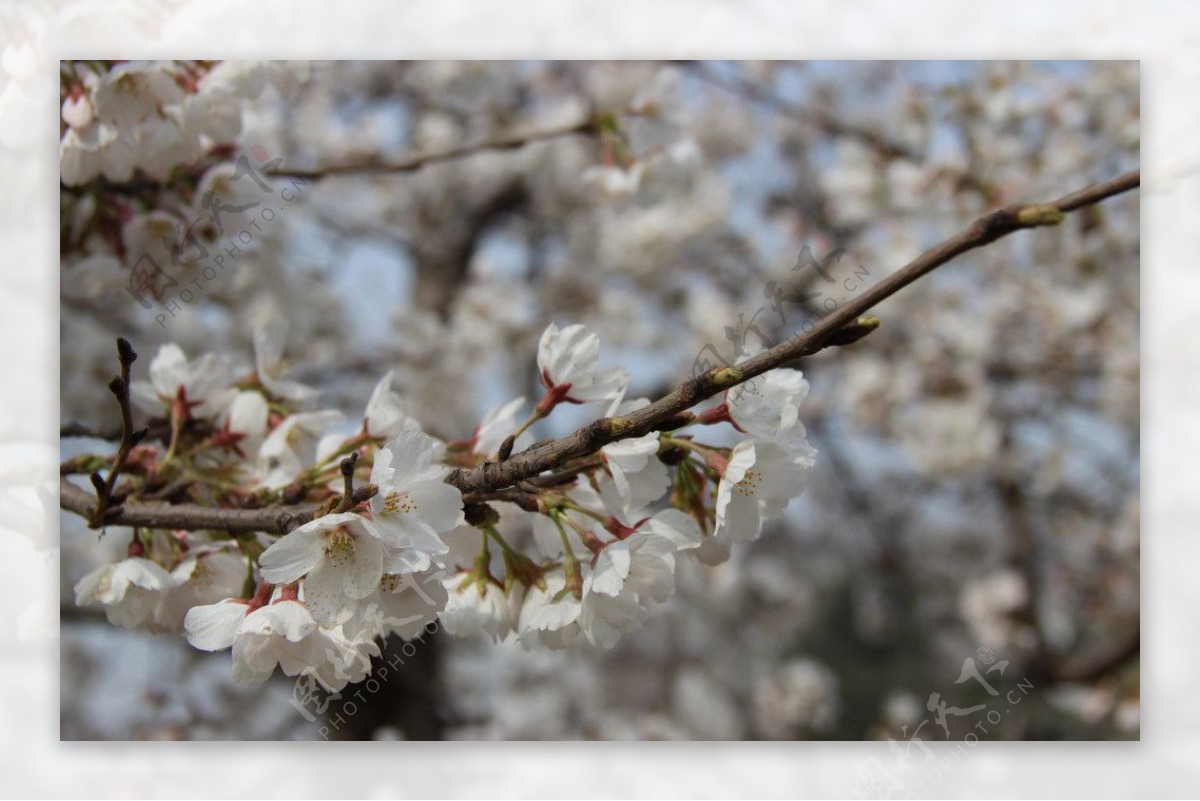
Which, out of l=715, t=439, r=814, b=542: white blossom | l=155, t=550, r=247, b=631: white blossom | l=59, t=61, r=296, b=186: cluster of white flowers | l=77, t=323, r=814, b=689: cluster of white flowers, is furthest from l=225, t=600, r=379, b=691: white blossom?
l=59, t=61, r=296, b=186: cluster of white flowers

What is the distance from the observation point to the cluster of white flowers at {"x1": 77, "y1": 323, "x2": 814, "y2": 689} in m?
0.60

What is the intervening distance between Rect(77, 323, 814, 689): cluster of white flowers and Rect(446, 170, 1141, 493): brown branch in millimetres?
23

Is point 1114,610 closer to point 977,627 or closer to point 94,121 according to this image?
point 977,627

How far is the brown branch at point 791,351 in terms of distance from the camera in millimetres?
538

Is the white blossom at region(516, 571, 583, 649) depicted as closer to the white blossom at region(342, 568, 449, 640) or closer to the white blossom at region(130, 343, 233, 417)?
the white blossom at region(342, 568, 449, 640)

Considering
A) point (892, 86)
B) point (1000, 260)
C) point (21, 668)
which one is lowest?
point (21, 668)

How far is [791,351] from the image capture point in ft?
1.78

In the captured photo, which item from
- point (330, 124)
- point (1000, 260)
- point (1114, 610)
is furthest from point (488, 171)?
point (1114, 610)

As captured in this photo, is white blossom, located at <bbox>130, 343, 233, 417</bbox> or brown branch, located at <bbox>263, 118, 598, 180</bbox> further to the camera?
brown branch, located at <bbox>263, 118, 598, 180</bbox>

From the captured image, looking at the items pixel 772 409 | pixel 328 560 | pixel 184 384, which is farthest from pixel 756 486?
Result: pixel 184 384

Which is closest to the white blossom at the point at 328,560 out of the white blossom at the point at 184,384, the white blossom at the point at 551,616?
the white blossom at the point at 551,616

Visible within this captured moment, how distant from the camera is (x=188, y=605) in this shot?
2.61 feet

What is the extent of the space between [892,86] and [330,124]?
1.46m

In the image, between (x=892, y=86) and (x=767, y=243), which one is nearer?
(x=892, y=86)
